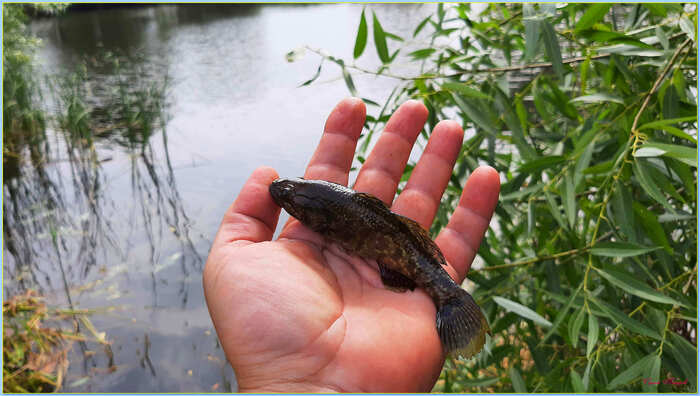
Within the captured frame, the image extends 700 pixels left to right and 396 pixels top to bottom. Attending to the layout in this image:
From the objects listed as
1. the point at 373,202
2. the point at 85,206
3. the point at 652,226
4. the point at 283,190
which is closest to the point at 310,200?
the point at 283,190

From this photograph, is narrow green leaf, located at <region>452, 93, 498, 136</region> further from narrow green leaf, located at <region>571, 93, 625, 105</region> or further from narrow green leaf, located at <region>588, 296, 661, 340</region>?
narrow green leaf, located at <region>588, 296, 661, 340</region>

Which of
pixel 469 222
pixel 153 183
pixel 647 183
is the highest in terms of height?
pixel 647 183

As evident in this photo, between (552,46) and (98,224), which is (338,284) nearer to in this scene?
(552,46)

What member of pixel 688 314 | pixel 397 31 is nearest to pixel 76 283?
pixel 688 314

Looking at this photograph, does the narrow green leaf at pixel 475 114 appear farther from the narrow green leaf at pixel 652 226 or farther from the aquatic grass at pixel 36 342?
the aquatic grass at pixel 36 342

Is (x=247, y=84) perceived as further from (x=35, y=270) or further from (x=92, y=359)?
(x=92, y=359)

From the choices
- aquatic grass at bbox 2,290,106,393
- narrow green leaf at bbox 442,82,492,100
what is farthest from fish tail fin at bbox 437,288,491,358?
aquatic grass at bbox 2,290,106,393

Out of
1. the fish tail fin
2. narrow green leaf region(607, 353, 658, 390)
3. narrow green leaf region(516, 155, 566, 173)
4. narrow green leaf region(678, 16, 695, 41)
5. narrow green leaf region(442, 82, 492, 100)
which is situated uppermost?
narrow green leaf region(678, 16, 695, 41)
